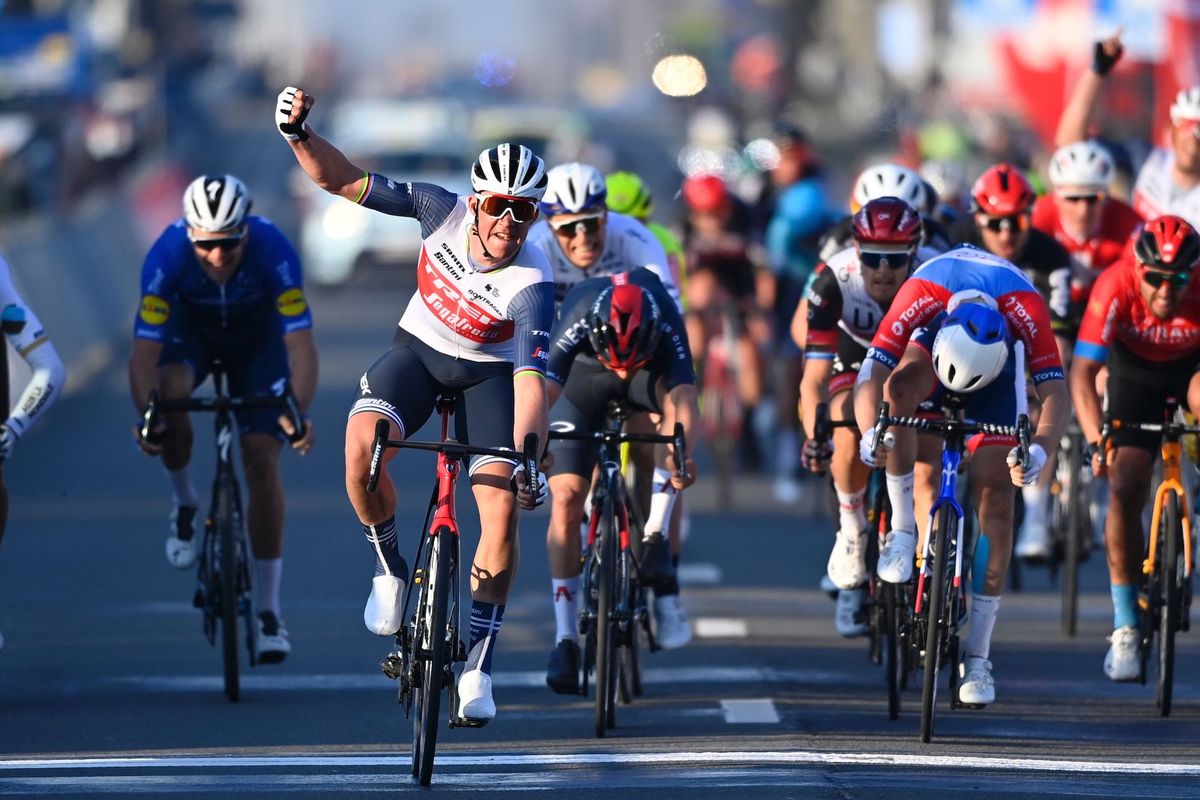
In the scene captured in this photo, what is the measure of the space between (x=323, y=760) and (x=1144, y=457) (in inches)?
144

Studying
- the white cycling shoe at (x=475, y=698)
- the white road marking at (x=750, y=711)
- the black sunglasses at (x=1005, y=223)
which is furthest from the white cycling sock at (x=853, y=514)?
the white cycling shoe at (x=475, y=698)

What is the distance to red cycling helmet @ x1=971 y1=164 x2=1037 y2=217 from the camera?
37.8 ft

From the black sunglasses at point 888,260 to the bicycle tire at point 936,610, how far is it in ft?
4.42

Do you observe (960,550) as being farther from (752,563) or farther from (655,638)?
(752,563)

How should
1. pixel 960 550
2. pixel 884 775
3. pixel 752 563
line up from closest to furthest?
1. pixel 884 775
2. pixel 960 550
3. pixel 752 563

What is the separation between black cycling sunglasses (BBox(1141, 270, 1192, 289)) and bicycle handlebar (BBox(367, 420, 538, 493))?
9.36ft

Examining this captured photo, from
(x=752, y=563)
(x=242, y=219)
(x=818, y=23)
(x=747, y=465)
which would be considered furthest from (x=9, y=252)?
(x=818, y=23)

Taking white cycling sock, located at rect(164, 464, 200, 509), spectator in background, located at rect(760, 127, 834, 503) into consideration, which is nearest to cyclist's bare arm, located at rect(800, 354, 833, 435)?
white cycling sock, located at rect(164, 464, 200, 509)

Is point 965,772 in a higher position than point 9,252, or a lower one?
lower

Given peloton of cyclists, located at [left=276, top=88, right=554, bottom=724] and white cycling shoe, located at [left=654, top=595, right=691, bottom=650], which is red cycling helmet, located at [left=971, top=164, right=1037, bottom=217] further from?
peloton of cyclists, located at [left=276, top=88, right=554, bottom=724]

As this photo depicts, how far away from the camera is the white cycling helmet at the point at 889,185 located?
1177cm

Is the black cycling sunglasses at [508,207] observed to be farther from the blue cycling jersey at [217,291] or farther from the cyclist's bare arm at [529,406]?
the blue cycling jersey at [217,291]

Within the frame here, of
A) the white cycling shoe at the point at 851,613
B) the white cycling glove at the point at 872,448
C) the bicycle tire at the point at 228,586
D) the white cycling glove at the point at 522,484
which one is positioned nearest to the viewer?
the white cycling glove at the point at 522,484

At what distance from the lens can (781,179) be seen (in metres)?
17.9
